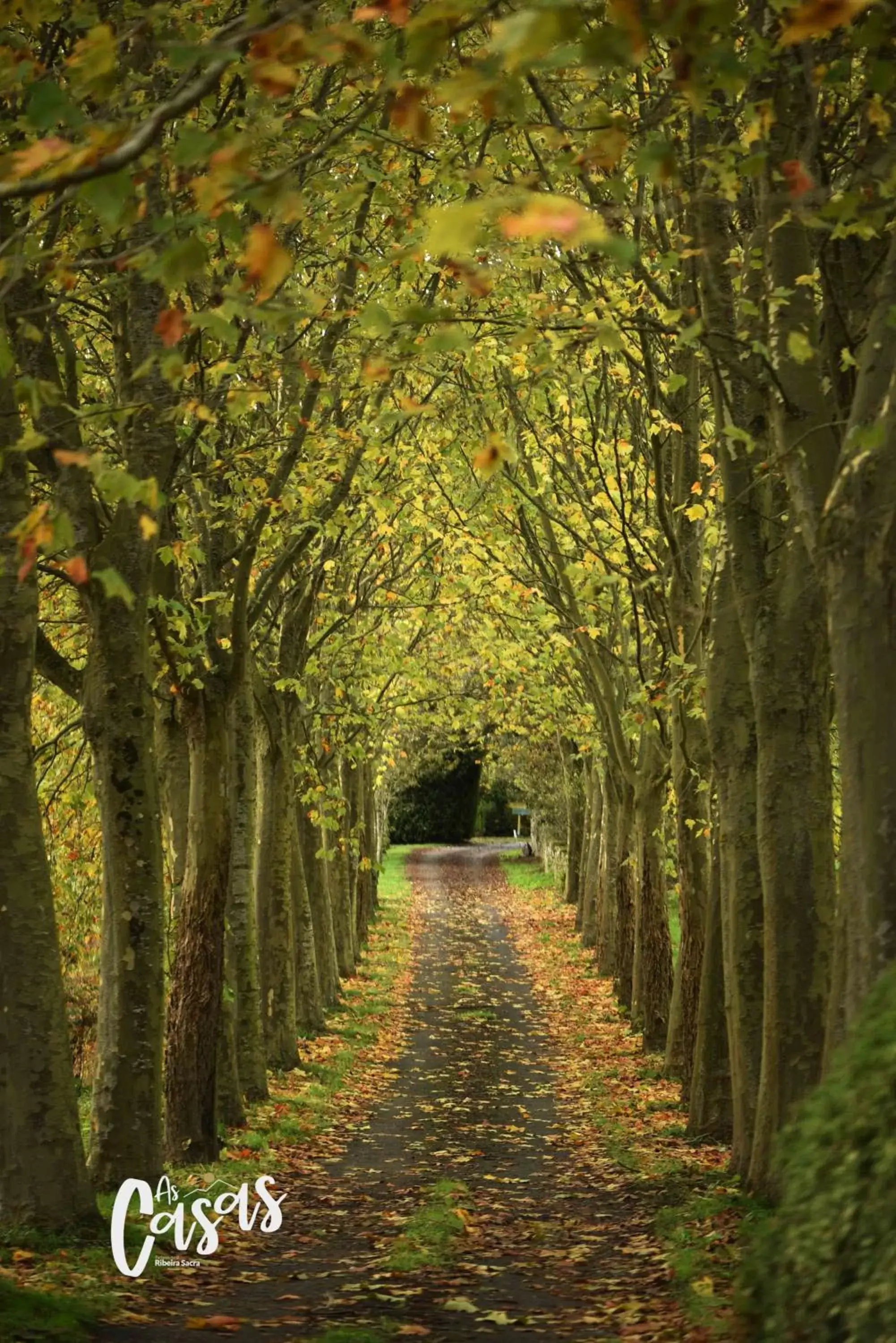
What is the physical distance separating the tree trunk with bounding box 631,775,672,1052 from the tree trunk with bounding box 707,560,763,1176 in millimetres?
9390

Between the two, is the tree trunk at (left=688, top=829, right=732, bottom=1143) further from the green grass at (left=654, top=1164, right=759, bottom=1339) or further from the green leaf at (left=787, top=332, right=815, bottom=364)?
the green leaf at (left=787, top=332, right=815, bottom=364)

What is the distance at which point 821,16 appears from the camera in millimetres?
3926

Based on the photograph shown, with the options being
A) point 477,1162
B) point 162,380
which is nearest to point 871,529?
point 162,380

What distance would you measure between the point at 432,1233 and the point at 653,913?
38.0 ft

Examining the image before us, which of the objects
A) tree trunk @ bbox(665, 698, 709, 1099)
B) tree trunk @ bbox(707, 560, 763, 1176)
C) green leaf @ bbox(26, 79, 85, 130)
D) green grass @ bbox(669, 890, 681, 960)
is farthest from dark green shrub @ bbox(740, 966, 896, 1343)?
green grass @ bbox(669, 890, 681, 960)

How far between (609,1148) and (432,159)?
9555 mm

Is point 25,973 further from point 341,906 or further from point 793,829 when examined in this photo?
point 341,906

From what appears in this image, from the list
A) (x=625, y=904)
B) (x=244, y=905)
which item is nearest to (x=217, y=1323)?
(x=244, y=905)

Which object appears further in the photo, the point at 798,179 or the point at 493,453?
the point at 798,179

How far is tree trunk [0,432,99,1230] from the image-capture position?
882 cm

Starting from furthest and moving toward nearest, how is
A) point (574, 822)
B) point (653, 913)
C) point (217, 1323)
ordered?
1. point (574, 822)
2. point (653, 913)
3. point (217, 1323)

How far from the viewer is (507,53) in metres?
4.02

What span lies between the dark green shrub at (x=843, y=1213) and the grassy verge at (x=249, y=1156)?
356cm

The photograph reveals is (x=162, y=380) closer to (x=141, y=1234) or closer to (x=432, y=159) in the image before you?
(x=432, y=159)
